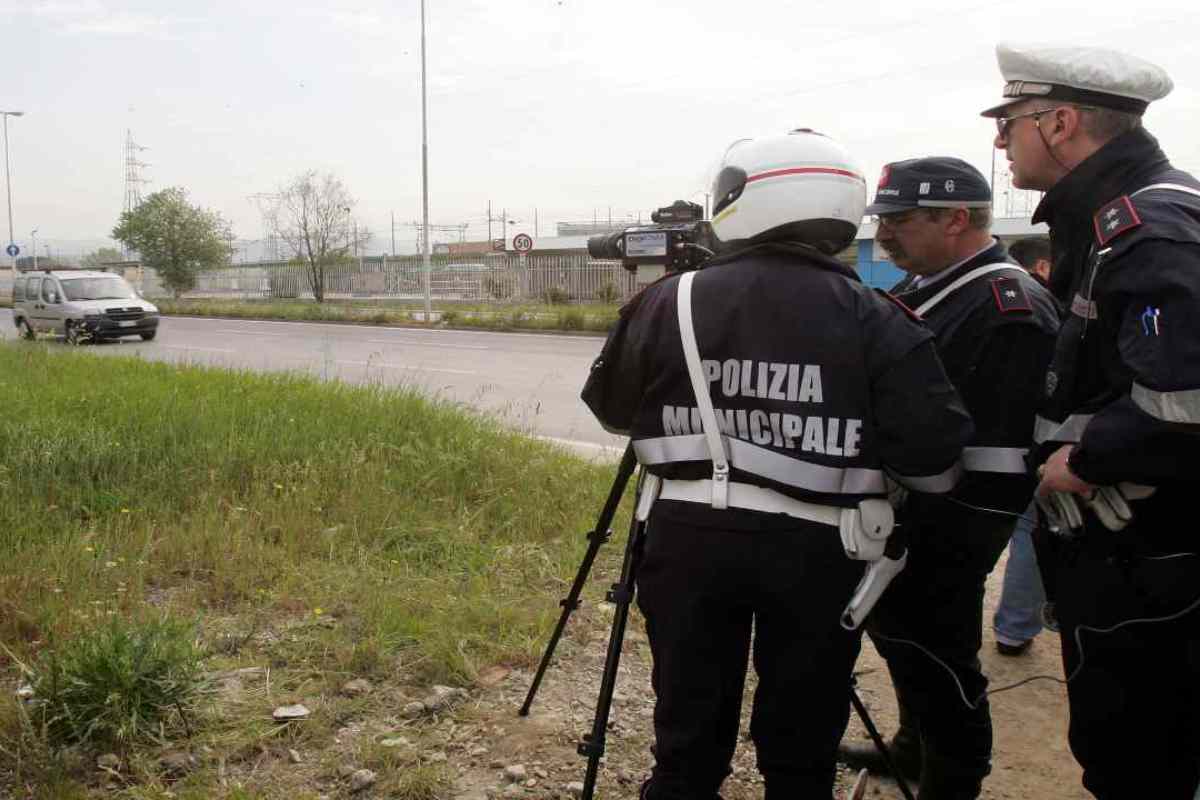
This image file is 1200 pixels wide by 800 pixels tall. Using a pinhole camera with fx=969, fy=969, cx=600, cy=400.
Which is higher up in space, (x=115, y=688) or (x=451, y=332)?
(x=451, y=332)

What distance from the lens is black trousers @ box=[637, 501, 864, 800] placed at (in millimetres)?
1902

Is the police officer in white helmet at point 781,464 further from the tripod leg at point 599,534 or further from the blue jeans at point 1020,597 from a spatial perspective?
the blue jeans at point 1020,597

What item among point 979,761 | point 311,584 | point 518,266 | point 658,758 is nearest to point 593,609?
point 311,584

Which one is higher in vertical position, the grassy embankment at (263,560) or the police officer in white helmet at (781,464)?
the police officer in white helmet at (781,464)

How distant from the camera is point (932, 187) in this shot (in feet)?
8.45

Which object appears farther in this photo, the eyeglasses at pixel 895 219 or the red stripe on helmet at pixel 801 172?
the eyeglasses at pixel 895 219

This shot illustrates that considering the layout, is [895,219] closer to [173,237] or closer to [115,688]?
[115,688]

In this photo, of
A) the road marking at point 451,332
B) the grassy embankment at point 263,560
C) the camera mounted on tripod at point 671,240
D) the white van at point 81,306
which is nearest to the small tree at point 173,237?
the road marking at point 451,332

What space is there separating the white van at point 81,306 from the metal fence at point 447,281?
12127 millimetres

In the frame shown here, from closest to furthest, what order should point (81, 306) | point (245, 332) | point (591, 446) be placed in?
point (591, 446), point (81, 306), point (245, 332)

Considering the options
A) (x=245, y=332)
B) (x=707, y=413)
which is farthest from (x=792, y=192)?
(x=245, y=332)

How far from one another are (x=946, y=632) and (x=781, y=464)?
35.8 inches

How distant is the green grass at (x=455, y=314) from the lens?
22.0 m

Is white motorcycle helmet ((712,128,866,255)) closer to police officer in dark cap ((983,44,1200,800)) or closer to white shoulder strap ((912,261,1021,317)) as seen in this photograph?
police officer in dark cap ((983,44,1200,800))
